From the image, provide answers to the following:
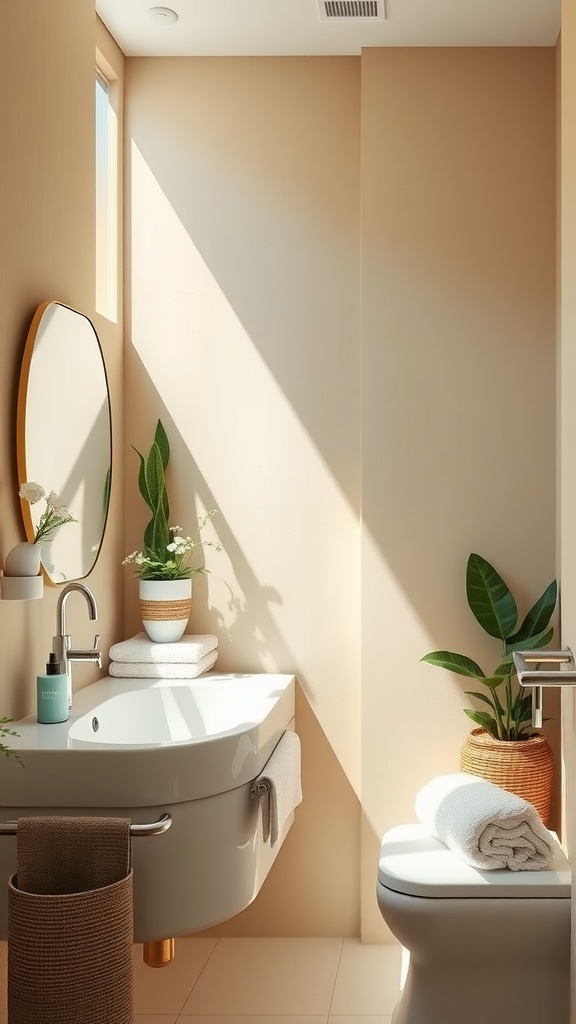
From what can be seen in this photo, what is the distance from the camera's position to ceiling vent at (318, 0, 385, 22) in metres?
2.89

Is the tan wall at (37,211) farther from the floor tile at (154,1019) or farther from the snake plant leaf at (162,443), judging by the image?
the floor tile at (154,1019)

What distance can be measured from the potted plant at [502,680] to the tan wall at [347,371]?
0.32 ft

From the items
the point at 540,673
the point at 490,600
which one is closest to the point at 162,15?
the point at 490,600

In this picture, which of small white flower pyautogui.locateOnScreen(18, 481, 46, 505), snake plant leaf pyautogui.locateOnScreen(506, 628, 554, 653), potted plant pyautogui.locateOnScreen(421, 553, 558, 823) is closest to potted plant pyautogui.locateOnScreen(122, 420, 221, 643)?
potted plant pyautogui.locateOnScreen(421, 553, 558, 823)

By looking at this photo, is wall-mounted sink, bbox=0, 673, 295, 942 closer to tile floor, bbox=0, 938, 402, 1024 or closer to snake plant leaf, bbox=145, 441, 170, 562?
tile floor, bbox=0, 938, 402, 1024

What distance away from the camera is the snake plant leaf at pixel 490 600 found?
3047 mm

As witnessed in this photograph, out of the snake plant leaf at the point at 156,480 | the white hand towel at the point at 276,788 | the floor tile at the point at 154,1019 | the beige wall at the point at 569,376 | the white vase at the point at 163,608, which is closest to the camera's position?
the beige wall at the point at 569,376

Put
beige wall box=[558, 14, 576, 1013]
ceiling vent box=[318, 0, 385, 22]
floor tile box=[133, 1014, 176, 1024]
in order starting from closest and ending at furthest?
beige wall box=[558, 14, 576, 1013], floor tile box=[133, 1014, 176, 1024], ceiling vent box=[318, 0, 385, 22]

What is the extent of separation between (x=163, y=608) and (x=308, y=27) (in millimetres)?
1771

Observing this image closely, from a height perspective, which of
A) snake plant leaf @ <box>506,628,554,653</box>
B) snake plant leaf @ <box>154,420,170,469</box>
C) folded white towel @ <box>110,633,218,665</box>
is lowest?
folded white towel @ <box>110,633,218,665</box>

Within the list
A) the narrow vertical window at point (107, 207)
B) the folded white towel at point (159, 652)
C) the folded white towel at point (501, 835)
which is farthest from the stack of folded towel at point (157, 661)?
the narrow vertical window at point (107, 207)

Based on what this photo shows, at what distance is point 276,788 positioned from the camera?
94.0 inches

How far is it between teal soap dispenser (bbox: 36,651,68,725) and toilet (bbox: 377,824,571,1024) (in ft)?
2.86

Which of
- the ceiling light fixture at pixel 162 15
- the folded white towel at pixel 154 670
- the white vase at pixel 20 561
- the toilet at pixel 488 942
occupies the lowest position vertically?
the toilet at pixel 488 942
